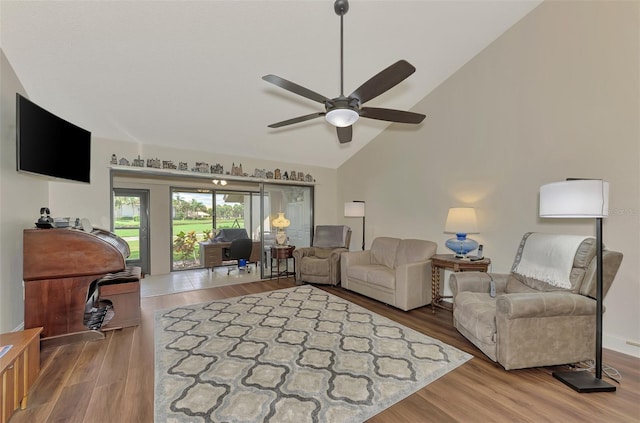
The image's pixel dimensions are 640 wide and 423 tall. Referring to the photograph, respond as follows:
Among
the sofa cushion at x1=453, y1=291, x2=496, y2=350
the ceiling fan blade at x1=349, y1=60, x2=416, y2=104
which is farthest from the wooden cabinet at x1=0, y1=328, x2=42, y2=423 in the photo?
the sofa cushion at x1=453, y1=291, x2=496, y2=350

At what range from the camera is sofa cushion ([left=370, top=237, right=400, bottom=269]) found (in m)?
4.27

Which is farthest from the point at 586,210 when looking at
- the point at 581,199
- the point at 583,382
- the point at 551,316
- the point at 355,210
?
the point at 355,210

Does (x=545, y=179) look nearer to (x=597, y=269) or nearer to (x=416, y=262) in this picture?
(x=597, y=269)

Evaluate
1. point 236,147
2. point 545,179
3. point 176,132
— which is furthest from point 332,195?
point 545,179

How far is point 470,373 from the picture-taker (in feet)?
6.97

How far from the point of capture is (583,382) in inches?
76.8

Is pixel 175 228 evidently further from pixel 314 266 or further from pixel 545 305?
pixel 545 305

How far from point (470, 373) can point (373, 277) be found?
5.83 ft

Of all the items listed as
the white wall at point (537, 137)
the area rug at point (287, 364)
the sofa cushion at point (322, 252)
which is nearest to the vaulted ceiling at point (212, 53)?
the white wall at point (537, 137)

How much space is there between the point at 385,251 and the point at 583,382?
267 centimetres

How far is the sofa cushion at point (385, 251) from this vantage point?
4.27 meters

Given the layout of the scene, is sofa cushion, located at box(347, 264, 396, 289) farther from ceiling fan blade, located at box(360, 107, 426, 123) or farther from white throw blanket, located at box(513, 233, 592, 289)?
ceiling fan blade, located at box(360, 107, 426, 123)

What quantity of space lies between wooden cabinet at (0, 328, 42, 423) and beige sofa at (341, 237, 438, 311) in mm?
3448

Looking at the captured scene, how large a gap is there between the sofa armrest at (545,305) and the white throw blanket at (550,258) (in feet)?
0.64
